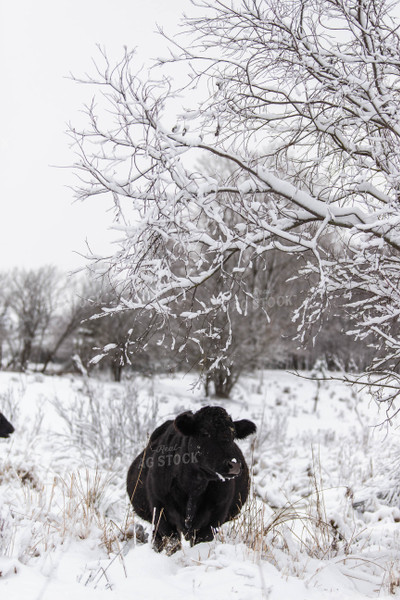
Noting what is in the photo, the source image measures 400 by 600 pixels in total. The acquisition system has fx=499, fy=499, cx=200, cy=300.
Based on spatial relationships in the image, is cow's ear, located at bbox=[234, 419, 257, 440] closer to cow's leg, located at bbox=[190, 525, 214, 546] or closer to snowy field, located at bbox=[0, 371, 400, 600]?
snowy field, located at bbox=[0, 371, 400, 600]

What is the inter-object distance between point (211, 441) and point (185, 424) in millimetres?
207

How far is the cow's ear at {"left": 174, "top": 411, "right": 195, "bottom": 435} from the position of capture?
334cm

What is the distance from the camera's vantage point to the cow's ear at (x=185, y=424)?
3344 mm

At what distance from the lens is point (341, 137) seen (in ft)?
13.5

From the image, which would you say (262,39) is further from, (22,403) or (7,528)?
(22,403)

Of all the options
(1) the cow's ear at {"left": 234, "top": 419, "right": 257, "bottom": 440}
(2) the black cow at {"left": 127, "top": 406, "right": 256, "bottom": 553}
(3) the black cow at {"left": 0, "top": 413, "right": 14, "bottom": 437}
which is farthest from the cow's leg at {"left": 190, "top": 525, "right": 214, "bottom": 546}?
(3) the black cow at {"left": 0, "top": 413, "right": 14, "bottom": 437}

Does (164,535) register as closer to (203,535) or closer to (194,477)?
(203,535)

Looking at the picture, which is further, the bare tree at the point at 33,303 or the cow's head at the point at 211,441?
the bare tree at the point at 33,303

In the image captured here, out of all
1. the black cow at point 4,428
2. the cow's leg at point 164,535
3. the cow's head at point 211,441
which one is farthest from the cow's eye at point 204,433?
the black cow at point 4,428

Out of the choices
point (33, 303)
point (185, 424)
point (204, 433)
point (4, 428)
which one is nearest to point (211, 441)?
point (204, 433)

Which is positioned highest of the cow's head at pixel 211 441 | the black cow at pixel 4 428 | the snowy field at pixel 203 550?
the cow's head at pixel 211 441

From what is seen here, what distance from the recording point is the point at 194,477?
3352 mm

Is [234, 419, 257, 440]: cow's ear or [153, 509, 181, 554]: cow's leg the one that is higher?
[234, 419, 257, 440]: cow's ear

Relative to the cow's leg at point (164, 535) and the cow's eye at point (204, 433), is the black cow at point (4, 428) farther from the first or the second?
the cow's eye at point (204, 433)
